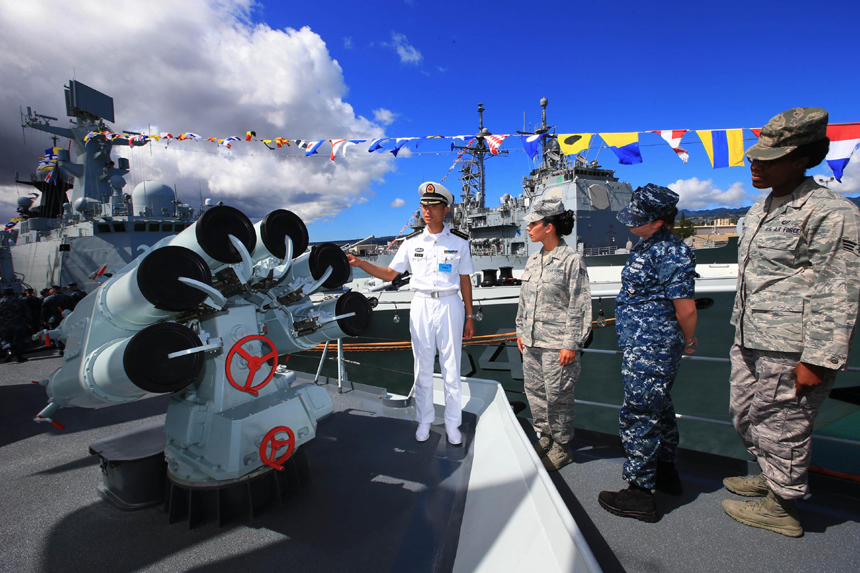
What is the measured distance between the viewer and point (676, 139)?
5887 millimetres

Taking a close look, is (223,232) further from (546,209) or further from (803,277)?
(803,277)

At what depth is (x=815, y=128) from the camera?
57.9 inches

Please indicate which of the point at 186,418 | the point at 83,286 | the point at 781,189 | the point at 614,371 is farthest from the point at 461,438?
the point at 83,286

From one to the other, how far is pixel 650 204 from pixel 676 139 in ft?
17.2

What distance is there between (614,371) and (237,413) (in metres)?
6.97

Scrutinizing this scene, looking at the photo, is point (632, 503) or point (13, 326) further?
point (13, 326)

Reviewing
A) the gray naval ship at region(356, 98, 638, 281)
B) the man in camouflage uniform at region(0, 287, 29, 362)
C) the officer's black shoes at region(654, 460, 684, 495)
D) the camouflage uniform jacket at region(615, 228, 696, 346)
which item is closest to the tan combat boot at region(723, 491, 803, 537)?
the officer's black shoes at region(654, 460, 684, 495)

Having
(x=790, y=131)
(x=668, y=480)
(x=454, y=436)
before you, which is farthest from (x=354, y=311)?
(x=790, y=131)

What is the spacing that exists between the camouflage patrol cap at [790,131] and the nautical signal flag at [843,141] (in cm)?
456

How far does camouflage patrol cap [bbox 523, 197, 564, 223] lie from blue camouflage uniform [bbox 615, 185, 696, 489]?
0.48 meters

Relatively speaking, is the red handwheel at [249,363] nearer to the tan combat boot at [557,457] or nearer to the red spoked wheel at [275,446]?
the red spoked wheel at [275,446]

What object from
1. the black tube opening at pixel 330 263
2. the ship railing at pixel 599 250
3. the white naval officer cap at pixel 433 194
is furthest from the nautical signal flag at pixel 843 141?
the ship railing at pixel 599 250

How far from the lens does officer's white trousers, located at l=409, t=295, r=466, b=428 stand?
8.31 feet

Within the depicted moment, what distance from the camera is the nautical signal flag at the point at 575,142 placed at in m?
5.80
